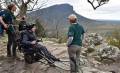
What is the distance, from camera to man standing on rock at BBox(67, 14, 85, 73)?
551 inches

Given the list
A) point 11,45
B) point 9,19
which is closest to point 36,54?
point 11,45

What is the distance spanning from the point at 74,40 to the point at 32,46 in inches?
72.9

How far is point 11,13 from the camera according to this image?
15852 millimetres

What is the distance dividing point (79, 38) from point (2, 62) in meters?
3.76

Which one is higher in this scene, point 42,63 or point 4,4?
point 4,4

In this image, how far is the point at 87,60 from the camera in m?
17.7

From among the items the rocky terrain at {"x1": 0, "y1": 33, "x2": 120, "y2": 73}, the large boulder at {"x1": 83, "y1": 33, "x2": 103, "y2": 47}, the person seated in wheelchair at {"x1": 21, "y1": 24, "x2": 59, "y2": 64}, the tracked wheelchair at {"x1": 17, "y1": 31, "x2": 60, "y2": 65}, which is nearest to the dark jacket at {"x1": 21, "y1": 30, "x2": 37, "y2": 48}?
the person seated in wheelchair at {"x1": 21, "y1": 24, "x2": 59, "y2": 64}

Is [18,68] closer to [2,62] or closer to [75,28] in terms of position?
[2,62]

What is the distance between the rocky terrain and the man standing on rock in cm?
88

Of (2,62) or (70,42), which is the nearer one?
(70,42)

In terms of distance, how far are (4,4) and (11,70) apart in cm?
1670

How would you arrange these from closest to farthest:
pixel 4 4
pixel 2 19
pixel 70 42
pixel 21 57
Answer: pixel 70 42
pixel 2 19
pixel 21 57
pixel 4 4

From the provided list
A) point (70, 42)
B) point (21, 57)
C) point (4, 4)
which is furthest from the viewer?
point (4, 4)

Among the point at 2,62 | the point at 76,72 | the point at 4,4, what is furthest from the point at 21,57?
the point at 4,4
